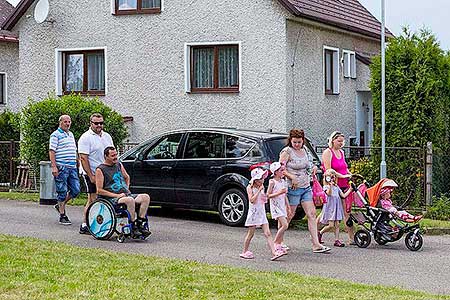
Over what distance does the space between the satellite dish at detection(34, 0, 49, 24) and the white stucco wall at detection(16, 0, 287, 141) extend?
0.30 meters

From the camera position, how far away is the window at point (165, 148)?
56.0ft

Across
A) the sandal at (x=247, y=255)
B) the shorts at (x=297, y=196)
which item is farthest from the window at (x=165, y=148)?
the sandal at (x=247, y=255)

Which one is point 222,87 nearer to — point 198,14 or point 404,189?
point 198,14

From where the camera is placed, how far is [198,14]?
2336 cm

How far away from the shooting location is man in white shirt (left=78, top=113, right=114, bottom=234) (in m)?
14.3

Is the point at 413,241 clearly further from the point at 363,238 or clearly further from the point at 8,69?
the point at 8,69

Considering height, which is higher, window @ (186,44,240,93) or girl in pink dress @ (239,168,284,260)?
window @ (186,44,240,93)

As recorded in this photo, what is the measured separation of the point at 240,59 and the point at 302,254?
1045 cm

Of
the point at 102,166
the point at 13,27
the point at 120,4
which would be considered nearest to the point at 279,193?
the point at 102,166

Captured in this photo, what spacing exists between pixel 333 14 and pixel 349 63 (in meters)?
1.96

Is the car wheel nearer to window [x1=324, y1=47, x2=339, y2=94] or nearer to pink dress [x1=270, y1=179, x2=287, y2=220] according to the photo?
pink dress [x1=270, y1=179, x2=287, y2=220]

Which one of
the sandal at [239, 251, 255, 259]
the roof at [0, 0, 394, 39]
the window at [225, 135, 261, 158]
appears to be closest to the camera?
the sandal at [239, 251, 255, 259]

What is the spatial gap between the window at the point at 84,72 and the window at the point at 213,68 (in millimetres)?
2796

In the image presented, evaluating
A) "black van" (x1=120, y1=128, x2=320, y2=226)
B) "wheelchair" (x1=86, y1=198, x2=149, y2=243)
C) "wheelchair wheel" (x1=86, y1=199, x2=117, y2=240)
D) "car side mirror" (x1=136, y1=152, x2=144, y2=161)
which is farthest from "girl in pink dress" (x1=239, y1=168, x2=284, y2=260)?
"car side mirror" (x1=136, y1=152, x2=144, y2=161)
